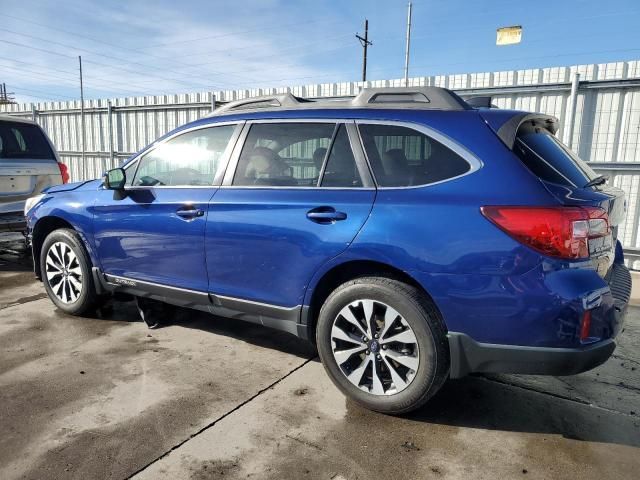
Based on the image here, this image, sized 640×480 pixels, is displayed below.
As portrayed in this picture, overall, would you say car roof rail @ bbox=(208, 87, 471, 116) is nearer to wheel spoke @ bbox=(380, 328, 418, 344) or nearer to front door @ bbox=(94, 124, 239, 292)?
front door @ bbox=(94, 124, 239, 292)

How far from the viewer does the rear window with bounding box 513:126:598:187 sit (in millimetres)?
2502

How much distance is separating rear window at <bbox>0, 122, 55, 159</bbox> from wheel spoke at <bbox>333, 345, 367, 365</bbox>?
219 inches

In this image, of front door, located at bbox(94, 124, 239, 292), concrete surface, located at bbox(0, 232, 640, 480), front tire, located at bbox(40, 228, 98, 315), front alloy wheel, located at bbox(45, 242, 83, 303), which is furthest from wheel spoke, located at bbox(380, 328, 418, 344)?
front alloy wheel, located at bbox(45, 242, 83, 303)

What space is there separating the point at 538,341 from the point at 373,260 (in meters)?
0.91

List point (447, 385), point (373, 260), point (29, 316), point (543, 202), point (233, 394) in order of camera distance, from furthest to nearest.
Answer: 1. point (29, 316)
2. point (447, 385)
3. point (233, 394)
4. point (373, 260)
5. point (543, 202)

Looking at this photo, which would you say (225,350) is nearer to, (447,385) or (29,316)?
(447,385)

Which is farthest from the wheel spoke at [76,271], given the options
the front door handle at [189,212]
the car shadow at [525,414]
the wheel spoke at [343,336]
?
the car shadow at [525,414]

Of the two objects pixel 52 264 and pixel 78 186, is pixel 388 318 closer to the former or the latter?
pixel 78 186

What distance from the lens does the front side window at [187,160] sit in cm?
350

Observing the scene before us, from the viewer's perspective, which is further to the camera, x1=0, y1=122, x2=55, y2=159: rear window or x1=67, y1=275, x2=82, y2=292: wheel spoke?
x1=0, y1=122, x2=55, y2=159: rear window

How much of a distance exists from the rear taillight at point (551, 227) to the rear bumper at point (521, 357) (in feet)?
1.55

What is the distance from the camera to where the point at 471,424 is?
110 inches

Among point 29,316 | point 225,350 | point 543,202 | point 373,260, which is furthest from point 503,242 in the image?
point 29,316

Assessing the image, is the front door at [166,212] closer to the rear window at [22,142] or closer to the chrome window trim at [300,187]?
the chrome window trim at [300,187]
